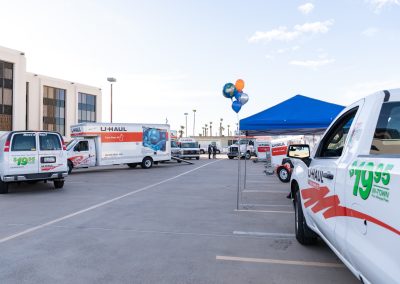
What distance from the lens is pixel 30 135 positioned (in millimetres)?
11891

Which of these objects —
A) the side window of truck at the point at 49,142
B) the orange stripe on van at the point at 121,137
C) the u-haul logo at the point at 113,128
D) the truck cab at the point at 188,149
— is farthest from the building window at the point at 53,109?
the side window of truck at the point at 49,142

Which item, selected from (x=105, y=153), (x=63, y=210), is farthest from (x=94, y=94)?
(x=63, y=210)

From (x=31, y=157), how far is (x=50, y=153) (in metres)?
0.60

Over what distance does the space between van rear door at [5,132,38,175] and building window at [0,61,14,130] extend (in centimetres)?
3110

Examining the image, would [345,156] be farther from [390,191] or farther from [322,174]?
[390,191]

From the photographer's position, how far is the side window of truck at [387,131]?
2.79 m

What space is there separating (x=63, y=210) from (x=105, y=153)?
1314cm

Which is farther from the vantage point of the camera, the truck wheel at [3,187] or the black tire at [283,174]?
the black tire at [283,174]

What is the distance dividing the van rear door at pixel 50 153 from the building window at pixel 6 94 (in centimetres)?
3100

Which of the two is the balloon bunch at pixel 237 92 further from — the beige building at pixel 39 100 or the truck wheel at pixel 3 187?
the beige building at pixel 39 100

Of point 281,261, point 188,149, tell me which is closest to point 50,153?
point 281,261

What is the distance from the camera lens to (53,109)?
2034 inches

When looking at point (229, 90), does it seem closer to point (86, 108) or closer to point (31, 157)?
point (31, 157)

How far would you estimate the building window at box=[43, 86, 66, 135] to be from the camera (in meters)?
50.4
